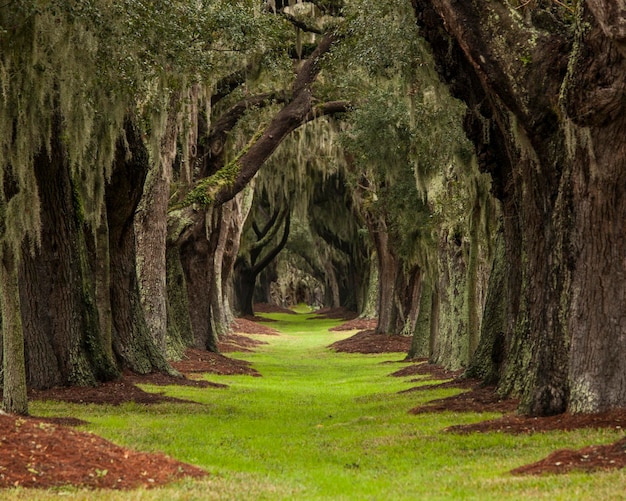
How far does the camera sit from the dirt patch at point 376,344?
29.8 meters

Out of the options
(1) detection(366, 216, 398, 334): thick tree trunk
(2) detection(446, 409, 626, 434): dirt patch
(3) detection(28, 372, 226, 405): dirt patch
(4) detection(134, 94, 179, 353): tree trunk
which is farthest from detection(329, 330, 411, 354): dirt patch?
(2) detection(446, 409, 626, 434): dirt patch

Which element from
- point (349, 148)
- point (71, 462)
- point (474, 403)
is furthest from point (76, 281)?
point (349, 148)

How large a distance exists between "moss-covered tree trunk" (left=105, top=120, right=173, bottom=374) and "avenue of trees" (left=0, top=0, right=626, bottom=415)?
42 millimetres

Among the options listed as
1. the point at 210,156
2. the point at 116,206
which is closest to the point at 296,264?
the point at 210,156

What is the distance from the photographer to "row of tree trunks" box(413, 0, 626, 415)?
928 cm

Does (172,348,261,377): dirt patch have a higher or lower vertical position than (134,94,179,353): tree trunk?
lower

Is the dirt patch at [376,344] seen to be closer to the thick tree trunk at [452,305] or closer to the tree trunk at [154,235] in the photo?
the thick tree trunk at [452,305]

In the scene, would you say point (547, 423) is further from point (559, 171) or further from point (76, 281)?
point (76, 281)

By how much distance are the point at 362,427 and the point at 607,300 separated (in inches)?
141

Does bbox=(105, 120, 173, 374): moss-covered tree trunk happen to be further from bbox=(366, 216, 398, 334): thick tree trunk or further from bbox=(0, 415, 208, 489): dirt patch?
bbox=(366, 216, 398, 334): thick tree trunk

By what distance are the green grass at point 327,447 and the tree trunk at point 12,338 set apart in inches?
39.8

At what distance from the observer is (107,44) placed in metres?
11.2

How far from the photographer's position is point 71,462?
721cm

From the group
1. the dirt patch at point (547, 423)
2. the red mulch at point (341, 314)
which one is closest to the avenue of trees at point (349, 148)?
the dirt patch at point (547, 423)
